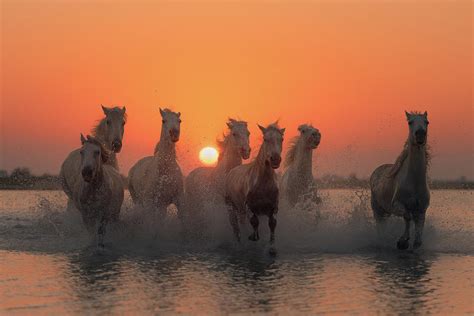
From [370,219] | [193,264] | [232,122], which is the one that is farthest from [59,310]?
[370,219]

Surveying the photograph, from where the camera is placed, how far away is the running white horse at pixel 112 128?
14.2 metres

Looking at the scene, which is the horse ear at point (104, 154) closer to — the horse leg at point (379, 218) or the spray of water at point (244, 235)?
the spray of water at point (244, 235)

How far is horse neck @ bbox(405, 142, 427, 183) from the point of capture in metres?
13.0

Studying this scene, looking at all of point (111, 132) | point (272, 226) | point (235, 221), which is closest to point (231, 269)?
point (272, 226)

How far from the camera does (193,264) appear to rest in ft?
38.7

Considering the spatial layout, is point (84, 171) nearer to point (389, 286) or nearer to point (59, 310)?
point (59, 310)

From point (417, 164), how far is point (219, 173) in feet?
13.3

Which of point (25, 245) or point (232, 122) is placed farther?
point (25, 245)

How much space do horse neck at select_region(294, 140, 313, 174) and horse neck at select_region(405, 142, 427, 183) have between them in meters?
3.36

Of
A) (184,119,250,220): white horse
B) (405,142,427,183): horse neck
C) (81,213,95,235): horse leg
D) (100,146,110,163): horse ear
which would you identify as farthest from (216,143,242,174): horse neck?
(405,142,427,183): horse neck

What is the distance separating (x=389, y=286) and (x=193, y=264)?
361 centimetres

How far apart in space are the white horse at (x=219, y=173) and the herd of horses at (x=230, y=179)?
0.02 metres

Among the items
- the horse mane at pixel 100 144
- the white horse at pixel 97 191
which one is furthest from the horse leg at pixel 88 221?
the horse mane at pixel 100 144

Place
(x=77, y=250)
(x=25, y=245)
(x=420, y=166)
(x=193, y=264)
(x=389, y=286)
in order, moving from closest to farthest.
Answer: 1. (x=389, y=286)
2. (x=193, y=264)
3. (x=420, y=166)
4. (x=77, y=250)
5. (x=25, y=245)
